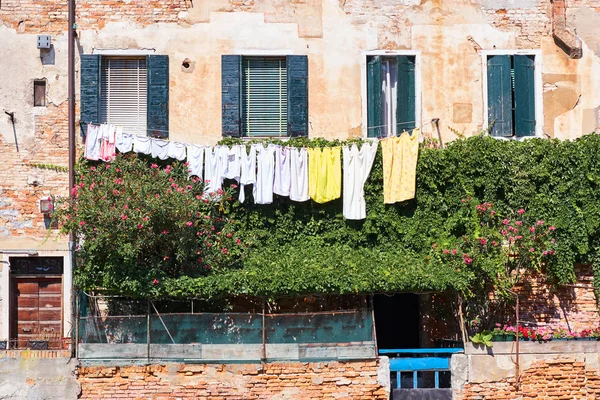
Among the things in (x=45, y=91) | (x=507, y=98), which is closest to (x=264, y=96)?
(x=45, y=91)

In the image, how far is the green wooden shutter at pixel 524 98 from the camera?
20.2 m

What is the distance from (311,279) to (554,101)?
6.18 meters

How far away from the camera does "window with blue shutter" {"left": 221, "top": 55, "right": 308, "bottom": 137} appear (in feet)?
65.1

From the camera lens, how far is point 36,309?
19.5 m

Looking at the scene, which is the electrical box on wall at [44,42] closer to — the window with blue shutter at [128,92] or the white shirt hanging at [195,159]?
the window with blue shutter at [128,92]

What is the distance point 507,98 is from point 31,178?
9085 millimetres

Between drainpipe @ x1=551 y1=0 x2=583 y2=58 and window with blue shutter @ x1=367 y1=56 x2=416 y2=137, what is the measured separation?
2.86 m

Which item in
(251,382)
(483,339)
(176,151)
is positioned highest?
(176,151)

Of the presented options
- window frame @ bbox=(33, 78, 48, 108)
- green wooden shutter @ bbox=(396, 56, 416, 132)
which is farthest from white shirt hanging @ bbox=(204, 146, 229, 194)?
green wooden shutter @ bbox=(396, 56, 416, 132)

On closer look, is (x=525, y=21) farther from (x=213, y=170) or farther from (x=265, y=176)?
(x=213, y=170)

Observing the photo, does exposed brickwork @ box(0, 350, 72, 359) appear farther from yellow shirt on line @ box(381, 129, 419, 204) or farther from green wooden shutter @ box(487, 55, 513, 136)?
green wooden shutter @ box(487, 55, 513, 136)

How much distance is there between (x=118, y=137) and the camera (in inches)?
755

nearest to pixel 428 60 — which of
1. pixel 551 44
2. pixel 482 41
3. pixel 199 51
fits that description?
pixel 482 41

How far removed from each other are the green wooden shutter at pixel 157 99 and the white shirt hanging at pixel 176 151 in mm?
504
